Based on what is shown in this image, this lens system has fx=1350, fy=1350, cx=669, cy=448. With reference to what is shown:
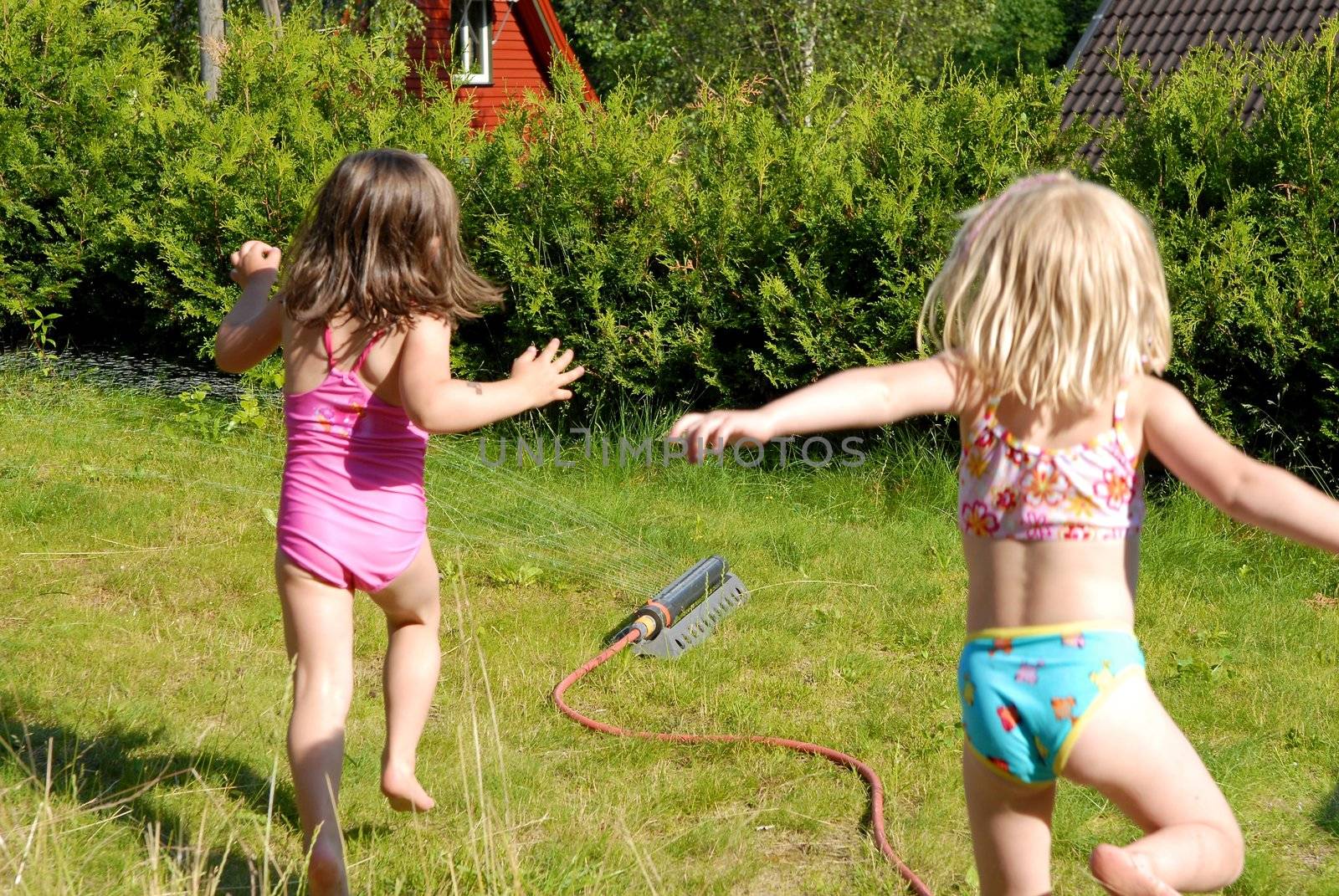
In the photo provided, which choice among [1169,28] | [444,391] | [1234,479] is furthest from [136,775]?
[1169,28]

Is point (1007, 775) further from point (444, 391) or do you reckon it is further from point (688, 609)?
point (688, 609)

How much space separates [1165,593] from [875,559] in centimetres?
112

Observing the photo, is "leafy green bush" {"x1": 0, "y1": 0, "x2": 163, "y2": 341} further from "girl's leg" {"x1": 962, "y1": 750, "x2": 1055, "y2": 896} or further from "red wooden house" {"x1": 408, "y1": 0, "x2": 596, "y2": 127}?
"red wooden house" {"x1": 408, "y1": 0, "x2": 596, "y2": 127}

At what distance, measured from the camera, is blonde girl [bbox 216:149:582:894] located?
2.79 metres

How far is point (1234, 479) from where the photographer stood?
6.91 ft

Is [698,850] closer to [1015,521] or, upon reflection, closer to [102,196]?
[1015,521]

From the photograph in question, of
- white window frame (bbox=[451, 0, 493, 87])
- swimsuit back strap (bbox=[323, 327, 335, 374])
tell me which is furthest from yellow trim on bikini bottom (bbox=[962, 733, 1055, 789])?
white window frame (bbox=[451, 0, 493, 87])

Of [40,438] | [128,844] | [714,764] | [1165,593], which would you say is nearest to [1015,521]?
[714,764]

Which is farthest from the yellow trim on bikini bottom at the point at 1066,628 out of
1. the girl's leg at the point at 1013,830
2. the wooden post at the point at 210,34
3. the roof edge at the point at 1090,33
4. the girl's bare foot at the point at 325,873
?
the roof edge at the point at 1090,33

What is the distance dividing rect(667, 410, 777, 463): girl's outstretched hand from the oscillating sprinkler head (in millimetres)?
2557

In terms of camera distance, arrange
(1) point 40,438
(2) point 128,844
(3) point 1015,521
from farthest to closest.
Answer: (1) point 40,438 < (2) point 128,844 < (3) point 1015,521

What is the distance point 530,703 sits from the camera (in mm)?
4188

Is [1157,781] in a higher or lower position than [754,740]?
higher

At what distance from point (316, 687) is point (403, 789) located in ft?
1.19
